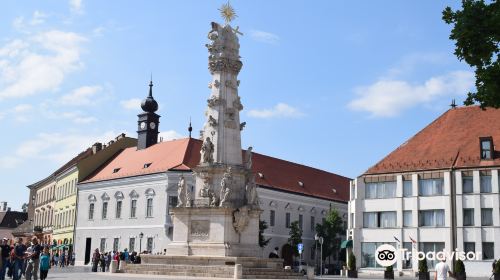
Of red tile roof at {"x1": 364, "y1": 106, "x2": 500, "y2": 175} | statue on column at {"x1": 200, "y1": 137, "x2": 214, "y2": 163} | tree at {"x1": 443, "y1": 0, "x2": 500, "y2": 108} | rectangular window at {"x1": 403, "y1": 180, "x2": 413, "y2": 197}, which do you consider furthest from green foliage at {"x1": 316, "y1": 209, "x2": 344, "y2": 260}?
tree at {"x1": 443, "y1": 0, "x2": 500, "y2": 108}

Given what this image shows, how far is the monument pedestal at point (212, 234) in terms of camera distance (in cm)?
2959

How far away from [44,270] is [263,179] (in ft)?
150

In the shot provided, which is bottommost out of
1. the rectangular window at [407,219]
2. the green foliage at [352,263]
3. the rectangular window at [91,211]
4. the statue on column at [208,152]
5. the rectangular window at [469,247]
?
the green foliage at [352,263]

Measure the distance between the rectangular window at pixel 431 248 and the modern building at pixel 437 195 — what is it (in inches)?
2.9

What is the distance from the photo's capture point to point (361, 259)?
52.3 meters

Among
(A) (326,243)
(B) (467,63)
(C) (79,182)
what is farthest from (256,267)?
(C) (79,182)

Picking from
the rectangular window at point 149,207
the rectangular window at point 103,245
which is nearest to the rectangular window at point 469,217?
the rectangular window at point 149,207

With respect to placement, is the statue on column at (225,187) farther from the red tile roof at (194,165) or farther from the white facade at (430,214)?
the red tile roof at (194,165)

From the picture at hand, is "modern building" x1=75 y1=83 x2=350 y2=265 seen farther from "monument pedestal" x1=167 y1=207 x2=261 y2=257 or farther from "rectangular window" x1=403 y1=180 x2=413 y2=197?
"monument pedestal" x1=167 y1=207 x2=261 y2=257

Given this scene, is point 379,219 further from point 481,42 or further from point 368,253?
point 481,42

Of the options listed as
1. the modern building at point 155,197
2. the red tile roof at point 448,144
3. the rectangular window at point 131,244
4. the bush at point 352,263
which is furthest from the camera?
the rectangular window at point 131,244

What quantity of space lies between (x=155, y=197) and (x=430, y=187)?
26.0 m

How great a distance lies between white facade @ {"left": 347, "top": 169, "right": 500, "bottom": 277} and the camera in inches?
1832

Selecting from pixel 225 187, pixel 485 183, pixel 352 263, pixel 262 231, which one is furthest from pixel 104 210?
pixel 225 187
